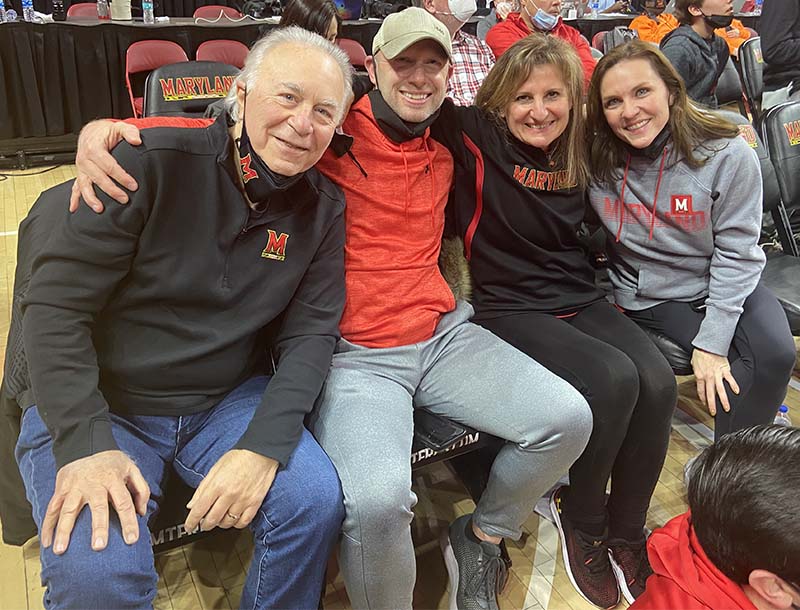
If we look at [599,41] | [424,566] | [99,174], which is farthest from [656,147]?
[599,41]

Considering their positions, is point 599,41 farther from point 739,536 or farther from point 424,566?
point 739,536

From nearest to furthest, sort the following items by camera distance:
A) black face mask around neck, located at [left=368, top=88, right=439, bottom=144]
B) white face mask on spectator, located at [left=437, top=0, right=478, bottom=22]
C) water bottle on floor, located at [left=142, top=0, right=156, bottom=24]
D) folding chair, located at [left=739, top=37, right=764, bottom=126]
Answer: black face mask around neck, located at [left=368, top=88, right=439, bottom=144], white face mask on spectator, located at [left=437, top=0, right=478, bottom=22], folding chair, located at [left=739, top=37, right=764, bottom=126], water bottle on floor, located at [left=142, top=0, right=156, bottom=24]

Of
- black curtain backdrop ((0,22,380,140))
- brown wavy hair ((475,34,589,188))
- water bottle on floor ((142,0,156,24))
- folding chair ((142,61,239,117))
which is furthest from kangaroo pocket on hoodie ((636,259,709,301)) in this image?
water bottle on floor ((142,0,156,24))

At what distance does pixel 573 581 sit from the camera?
172 centimetres

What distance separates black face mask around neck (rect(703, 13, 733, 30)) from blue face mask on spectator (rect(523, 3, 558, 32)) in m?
0.85

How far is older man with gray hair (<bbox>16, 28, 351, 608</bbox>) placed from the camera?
120 cm

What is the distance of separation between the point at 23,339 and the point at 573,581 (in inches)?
54.1

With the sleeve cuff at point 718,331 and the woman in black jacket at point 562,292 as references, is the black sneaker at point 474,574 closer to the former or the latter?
the woman in black jacket at point 562,292

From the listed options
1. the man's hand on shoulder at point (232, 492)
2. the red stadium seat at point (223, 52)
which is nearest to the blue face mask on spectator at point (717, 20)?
the red stadium seat at point (223, 52)

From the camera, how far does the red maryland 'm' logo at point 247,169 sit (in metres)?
1.36

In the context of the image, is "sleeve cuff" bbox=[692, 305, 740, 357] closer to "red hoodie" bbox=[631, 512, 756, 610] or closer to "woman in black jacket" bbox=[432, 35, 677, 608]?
"woman in black jacket" bbox=[432, 35, 677, 608]

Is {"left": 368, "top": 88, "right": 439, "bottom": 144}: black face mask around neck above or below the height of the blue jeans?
above

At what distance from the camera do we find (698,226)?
1.91 m

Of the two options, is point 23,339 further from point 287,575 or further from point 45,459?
point 287,575
